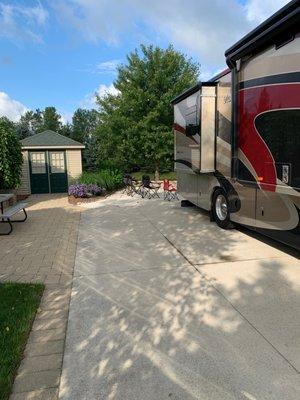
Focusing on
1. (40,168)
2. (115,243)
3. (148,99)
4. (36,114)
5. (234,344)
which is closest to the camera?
(234,344)

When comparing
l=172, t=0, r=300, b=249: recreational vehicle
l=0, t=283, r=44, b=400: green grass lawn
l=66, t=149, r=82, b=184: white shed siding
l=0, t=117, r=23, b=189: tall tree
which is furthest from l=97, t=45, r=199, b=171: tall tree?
l=0, t=283, r=44, b=400: green grass lawn

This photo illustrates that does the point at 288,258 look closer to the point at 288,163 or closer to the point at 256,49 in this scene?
the point at 288,163

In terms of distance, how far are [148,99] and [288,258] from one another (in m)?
15.4

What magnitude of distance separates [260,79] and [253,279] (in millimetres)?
3032

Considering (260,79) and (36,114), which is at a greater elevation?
(36,114)

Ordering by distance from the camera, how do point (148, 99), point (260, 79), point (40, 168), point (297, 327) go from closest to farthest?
1. point (297, 327)
2. point (260, 79)
3. point (40, 168)
4. point (148, 99)

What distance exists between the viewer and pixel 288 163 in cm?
512

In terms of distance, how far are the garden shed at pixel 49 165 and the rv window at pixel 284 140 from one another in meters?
13.6

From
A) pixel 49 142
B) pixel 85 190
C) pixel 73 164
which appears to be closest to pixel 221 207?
pixel 85 190

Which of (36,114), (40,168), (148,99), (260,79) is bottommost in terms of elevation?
(40,168)

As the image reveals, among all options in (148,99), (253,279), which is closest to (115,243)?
(253,279)

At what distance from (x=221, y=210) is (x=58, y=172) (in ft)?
38.8

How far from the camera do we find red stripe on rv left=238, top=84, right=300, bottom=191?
507 cm

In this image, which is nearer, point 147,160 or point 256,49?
point 256,49
